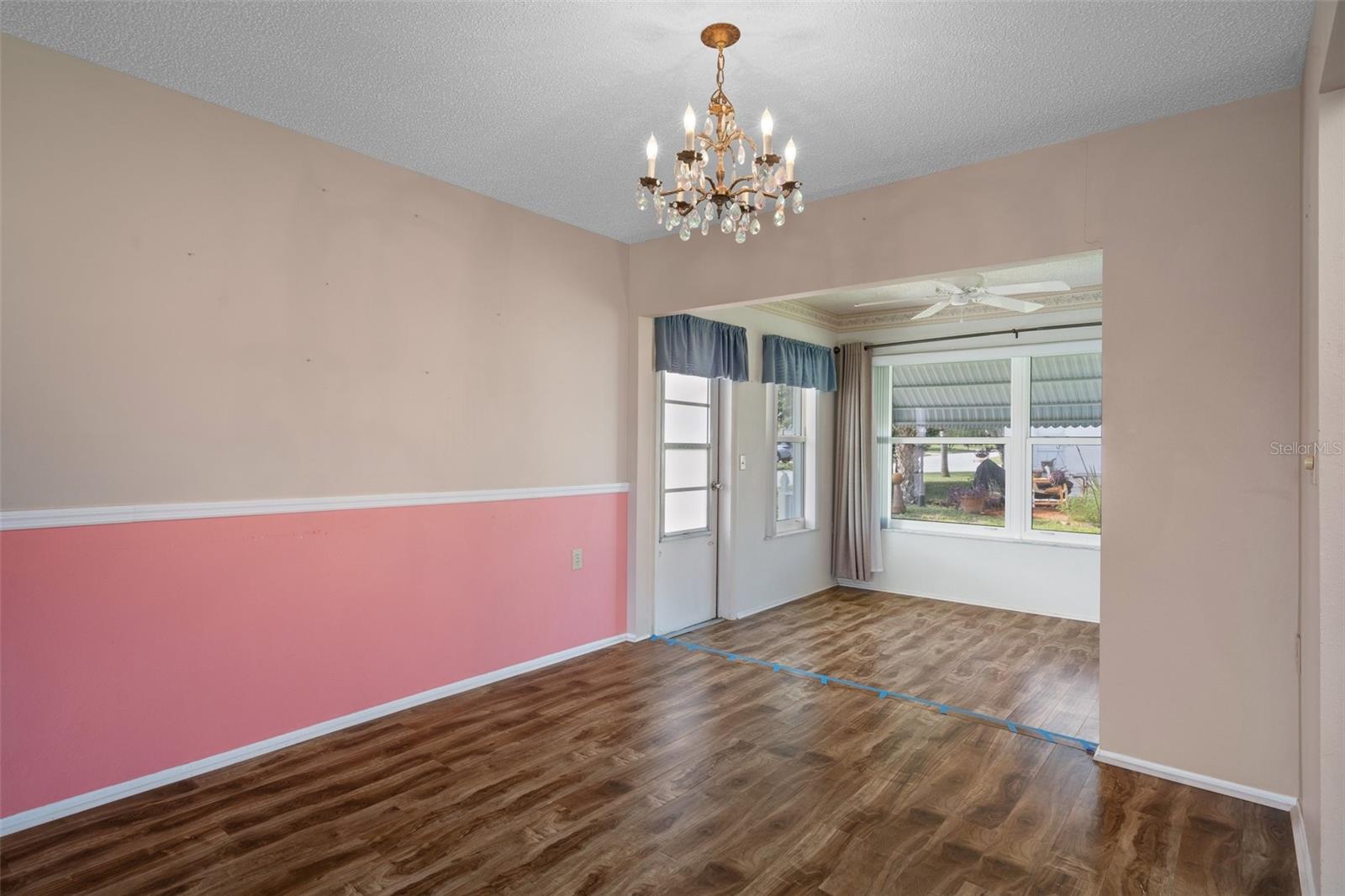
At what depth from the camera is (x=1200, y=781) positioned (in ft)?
9.11

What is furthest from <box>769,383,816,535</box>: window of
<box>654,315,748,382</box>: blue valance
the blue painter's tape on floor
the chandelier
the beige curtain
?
the chandelier

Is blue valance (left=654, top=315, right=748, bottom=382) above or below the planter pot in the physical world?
above

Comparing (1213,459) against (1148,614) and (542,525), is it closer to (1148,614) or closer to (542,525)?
(1148,614)

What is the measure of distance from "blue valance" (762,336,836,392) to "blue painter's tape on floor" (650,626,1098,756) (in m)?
2.23

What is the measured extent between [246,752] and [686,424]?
3295mm

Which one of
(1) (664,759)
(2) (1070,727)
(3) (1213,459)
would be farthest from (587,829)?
(3) (1213,459)

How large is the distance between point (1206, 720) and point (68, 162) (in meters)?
4.75

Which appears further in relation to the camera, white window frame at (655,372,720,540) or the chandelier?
white window frame at (655,372,720,540)

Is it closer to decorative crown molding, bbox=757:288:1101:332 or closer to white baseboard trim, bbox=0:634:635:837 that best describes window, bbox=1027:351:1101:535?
decorative crown molding, bbox=757:288:1101:332

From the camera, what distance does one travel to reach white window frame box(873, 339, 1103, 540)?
568 centimetres

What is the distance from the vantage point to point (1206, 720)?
278cm

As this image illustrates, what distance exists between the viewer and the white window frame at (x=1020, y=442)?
5.68 meters

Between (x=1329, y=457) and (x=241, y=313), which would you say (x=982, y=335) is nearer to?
(x=1329, y=457)

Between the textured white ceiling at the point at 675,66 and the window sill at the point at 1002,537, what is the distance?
11.6 ft
